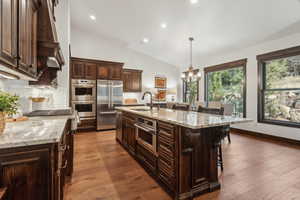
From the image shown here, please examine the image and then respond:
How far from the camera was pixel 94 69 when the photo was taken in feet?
16.8

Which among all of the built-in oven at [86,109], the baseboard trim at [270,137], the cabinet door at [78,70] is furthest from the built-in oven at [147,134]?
the baseboard trim at [270,137]

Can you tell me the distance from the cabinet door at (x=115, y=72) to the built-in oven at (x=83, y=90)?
2.15 ft

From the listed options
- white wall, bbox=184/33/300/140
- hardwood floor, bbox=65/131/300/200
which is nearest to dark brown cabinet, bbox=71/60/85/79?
hardwood floor, bbox=65/131/300/200

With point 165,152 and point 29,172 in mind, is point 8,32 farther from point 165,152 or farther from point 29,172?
point 165,152

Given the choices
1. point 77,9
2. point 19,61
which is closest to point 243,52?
point 77,9

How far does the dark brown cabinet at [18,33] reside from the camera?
964 millimetres

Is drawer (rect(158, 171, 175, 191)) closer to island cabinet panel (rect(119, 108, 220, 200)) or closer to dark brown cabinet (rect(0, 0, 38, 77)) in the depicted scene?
island cabinet panel (rect(119, 108, 220, 200))

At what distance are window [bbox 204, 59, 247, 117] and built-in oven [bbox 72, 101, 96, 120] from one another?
4430mm

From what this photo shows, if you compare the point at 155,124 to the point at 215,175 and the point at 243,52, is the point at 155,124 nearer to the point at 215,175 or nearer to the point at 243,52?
the point at 215,175

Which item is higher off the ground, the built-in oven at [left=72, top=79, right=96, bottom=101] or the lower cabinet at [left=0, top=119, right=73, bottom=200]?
the built-in oven at [left=72, top=79, right=96, bottom=101]

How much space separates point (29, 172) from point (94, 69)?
176 inches

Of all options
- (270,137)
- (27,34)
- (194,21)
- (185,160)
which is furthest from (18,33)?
(270,137)

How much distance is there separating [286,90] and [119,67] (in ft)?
16.5

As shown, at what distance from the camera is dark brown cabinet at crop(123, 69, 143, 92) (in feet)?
20.0
